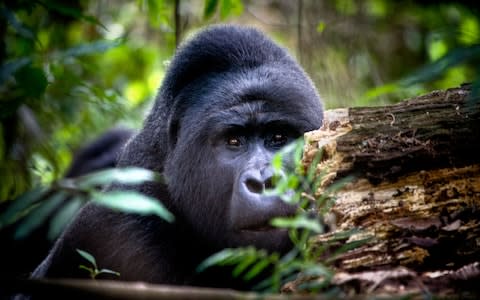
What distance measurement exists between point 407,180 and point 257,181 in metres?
0.85

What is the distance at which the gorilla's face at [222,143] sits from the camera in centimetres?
398

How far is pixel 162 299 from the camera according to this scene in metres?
1.92

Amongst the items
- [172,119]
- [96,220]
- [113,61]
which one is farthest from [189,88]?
[113,61]

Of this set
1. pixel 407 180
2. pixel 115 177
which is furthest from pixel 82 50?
pixel 407 180

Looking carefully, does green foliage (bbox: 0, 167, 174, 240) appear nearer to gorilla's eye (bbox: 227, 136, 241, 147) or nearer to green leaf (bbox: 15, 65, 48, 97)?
green leaf (bbox: 15, 65, 48, 97)

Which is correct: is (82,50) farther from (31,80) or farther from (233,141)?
(233,141)

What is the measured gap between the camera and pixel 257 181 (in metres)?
3.50

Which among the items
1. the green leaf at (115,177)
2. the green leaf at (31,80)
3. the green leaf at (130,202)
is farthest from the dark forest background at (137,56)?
the green leaf at (130,202)

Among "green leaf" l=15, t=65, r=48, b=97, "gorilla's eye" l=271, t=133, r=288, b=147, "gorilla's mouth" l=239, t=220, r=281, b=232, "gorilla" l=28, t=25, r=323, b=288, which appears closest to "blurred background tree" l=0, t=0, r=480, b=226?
"green leaf" l=15, t=65, r=48, b=97

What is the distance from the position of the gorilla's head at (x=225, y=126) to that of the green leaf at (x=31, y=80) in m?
1.19

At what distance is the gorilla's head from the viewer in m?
3.81

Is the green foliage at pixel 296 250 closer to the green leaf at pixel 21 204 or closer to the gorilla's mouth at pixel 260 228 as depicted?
the gorilla's mouth at pixel 260 228

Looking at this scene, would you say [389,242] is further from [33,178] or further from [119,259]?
[33,178]

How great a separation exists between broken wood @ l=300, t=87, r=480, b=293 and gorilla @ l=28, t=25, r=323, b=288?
1.69 feet
